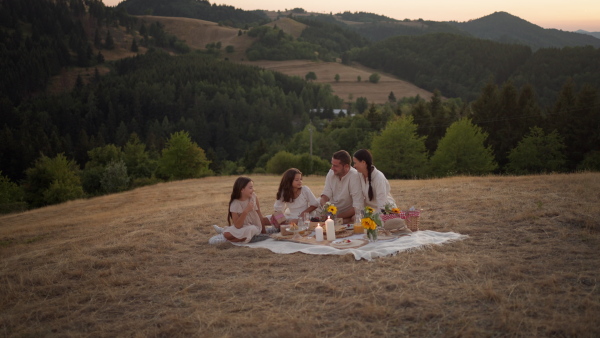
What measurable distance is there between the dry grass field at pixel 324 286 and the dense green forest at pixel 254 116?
3523cm

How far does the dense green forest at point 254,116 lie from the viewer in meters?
51.9

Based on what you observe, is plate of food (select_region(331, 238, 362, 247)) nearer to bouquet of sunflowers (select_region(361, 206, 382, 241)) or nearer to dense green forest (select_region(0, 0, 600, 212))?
bouquet of sunflowers (select_region(361, 206, 382, 241))

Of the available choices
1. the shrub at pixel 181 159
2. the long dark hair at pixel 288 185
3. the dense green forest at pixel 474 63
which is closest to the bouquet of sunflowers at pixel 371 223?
the long dark hair at pixel 288 185

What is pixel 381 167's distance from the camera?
54500 mm

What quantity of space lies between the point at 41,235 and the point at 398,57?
580ft

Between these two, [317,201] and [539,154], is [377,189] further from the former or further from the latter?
[539,154]

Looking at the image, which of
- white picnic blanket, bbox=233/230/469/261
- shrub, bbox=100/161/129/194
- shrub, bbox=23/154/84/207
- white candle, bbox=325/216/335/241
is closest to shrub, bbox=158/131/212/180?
shrub, bbox=100/161/129/194

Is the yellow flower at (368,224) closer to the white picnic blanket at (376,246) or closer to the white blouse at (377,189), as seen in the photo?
the white picnic blanket at (376,246)

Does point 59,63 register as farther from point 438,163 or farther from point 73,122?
point 438,163

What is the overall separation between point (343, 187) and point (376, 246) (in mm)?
2411

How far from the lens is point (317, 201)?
426 inches

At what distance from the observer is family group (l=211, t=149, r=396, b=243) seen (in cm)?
979

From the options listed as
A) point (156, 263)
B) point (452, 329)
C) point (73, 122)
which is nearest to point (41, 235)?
point (156, 263)

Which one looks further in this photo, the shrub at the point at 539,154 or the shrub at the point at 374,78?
the shrub at the point at 374,78
